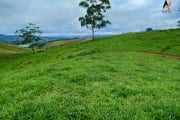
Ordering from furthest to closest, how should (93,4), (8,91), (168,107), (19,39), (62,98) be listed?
(19,39), (93,4), (8,91), (62,98), (168,107)

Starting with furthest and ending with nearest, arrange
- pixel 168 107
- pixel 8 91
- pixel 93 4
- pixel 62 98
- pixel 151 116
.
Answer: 1. pixel 93 4
2. pixel 8 91
3. pixel 62 98
4. pixel 168 107
5. pixel 151 116

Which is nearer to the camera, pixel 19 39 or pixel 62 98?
pixel 62 98

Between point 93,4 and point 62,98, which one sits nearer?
point 62,98

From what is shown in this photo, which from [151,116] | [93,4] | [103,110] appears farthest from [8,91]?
[93,4]

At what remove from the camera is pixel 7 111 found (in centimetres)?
1134

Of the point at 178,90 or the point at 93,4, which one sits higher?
the point at 93,4

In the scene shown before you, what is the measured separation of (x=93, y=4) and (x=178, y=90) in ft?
298

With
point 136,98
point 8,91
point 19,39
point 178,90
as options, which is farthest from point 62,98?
point 19,39

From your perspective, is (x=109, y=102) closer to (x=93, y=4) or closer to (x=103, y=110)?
(x=103, y=110)

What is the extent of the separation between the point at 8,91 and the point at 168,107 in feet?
26.5

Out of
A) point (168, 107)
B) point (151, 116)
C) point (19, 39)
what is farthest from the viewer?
point (19, 39)

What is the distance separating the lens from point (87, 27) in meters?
108

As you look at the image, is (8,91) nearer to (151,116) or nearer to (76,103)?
(76,103)

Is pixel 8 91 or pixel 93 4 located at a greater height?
pixel 93 4
